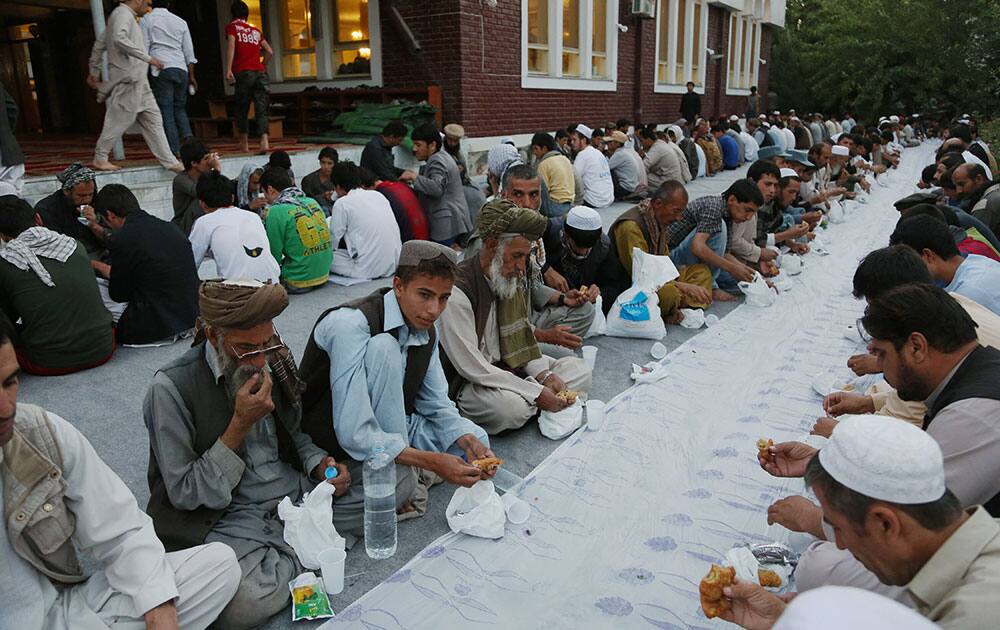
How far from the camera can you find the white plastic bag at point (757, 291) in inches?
228

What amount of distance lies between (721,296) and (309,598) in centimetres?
452

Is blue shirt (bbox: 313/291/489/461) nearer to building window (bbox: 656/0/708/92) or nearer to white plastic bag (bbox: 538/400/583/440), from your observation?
white plastic bag (bbox: 538/400/583/440)

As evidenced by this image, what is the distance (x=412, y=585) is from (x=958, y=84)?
28.5 m

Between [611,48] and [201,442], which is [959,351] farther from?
[611,48]

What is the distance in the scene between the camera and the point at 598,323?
5.00 m

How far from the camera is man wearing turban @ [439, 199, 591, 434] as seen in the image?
3.44 metres

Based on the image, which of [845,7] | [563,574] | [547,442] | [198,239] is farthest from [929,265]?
[845,7]

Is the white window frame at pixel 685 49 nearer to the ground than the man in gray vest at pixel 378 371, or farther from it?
farther from it

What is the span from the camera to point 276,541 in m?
2.43

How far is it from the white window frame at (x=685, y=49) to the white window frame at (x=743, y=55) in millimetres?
1967

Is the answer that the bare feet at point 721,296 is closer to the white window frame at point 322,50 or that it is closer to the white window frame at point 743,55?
the white window frame at point 322,50

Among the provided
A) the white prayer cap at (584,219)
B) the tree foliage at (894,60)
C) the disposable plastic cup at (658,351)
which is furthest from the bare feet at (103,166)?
the tree foliage at (894,60)

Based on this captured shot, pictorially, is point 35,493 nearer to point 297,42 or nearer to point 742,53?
point 297,42

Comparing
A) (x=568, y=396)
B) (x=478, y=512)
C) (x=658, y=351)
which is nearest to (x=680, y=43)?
(x=658, y=351)
